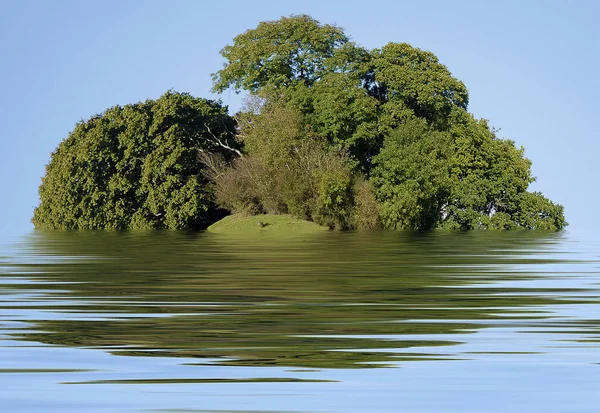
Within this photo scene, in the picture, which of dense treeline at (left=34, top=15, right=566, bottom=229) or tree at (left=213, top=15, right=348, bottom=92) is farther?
tree at (left=213, top=15, right=348, bottom=92)

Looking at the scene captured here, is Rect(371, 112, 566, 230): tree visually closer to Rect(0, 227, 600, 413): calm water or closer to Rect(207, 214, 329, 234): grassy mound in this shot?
Rect(207, 214, 329, 234): grassy mound

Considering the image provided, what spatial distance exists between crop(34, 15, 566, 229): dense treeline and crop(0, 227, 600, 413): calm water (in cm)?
2957

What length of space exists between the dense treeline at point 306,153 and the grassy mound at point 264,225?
2.64 ft

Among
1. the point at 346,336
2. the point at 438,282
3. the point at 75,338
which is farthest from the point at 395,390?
the point at 438,282

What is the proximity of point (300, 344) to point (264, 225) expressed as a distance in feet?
110

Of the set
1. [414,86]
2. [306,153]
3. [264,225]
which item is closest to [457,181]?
[414,86]

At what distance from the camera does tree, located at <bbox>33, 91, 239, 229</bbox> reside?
4397cm

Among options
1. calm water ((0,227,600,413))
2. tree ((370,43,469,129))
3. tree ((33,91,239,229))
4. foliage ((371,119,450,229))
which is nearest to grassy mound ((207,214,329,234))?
tree ((33,91,239,229))

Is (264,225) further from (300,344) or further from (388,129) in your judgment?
(300,344)

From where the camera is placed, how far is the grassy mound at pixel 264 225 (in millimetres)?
38125

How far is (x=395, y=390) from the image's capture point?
13.2 ft

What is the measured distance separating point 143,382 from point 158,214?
132 feet

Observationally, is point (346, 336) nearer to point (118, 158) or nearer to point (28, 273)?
point (28, 273)

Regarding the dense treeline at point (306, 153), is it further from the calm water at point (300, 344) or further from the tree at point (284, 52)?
the calm water at point (300, 344)
